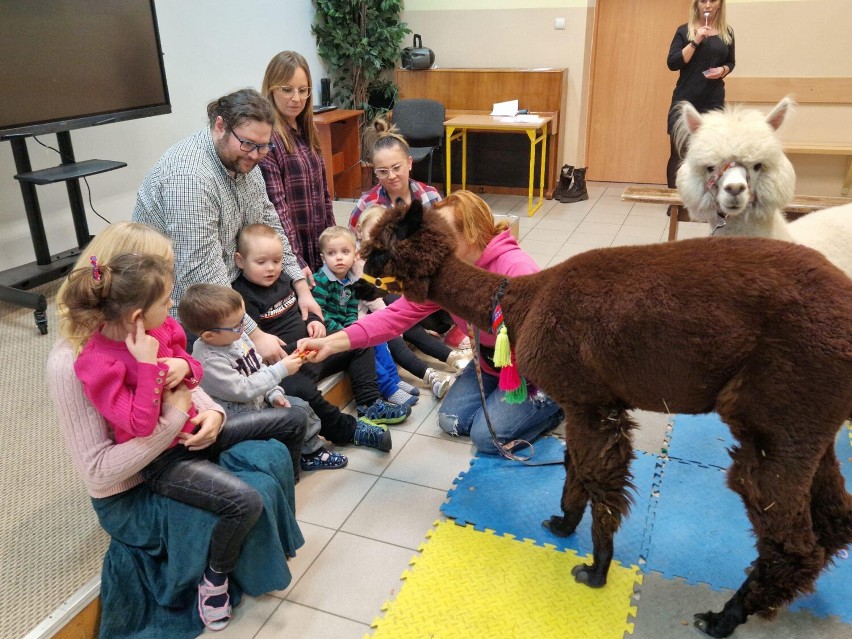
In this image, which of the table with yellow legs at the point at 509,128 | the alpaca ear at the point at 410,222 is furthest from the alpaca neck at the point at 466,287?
the table with yellow legs at the point at 509,128

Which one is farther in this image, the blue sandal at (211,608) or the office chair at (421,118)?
the office chair at (421,118)

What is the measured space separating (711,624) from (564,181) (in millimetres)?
6398

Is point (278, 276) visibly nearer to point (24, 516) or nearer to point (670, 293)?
point (24, 516)

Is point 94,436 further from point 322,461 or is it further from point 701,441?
point 701,441

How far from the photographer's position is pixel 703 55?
19.0 ft

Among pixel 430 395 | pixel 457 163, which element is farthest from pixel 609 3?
pixel 430 395

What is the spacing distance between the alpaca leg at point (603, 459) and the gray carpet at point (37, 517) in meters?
1.59

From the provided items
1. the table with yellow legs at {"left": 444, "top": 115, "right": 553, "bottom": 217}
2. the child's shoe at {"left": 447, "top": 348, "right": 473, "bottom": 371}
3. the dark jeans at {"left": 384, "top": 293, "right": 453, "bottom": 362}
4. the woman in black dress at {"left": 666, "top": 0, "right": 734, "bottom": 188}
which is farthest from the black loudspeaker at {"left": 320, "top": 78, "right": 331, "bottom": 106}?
the child's shoe at {"left": 447, "top": 348, "right": 473, "bottom": 371}

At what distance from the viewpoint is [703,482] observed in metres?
2.72

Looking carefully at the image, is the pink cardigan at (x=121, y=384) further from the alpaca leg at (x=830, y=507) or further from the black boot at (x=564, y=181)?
the black boot at (x=564, y=181)

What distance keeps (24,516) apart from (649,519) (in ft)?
7.54

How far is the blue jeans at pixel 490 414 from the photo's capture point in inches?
117

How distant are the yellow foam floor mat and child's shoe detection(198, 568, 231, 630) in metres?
Answer: 0.49

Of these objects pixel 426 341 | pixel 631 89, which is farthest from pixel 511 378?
pixel 631 89
